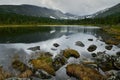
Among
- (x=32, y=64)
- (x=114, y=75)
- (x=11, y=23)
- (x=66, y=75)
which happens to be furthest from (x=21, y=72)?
(x=11, y=23)

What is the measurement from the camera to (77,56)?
44469mm

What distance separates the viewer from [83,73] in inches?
1202

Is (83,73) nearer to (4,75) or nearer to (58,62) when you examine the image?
(58,62)

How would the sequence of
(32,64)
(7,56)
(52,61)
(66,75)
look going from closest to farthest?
(66,75)
(32,64)
(52,61)
(7,56)

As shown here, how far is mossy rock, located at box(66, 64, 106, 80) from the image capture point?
29.7 m

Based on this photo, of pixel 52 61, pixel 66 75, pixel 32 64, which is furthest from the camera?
pixel 52 61

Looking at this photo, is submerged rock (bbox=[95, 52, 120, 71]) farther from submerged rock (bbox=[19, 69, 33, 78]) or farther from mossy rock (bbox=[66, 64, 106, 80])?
submerged rock (bbox=[19, 69, 33, 78])

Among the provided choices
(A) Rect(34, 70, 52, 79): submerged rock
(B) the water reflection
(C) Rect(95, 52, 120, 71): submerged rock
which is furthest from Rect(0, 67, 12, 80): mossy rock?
(B) the water reflection

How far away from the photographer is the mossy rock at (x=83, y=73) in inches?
1169

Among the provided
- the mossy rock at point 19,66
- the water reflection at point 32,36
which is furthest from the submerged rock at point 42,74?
the water reflection at point 32,36

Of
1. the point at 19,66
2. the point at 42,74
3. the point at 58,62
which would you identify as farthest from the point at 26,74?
the point at 58,62

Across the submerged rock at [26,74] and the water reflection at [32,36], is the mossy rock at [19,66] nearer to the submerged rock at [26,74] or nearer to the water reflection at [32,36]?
the submerged rock at [26,74]

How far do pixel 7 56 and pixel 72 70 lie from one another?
1592 centimetres

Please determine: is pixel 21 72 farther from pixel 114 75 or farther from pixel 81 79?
pixel 114 75
